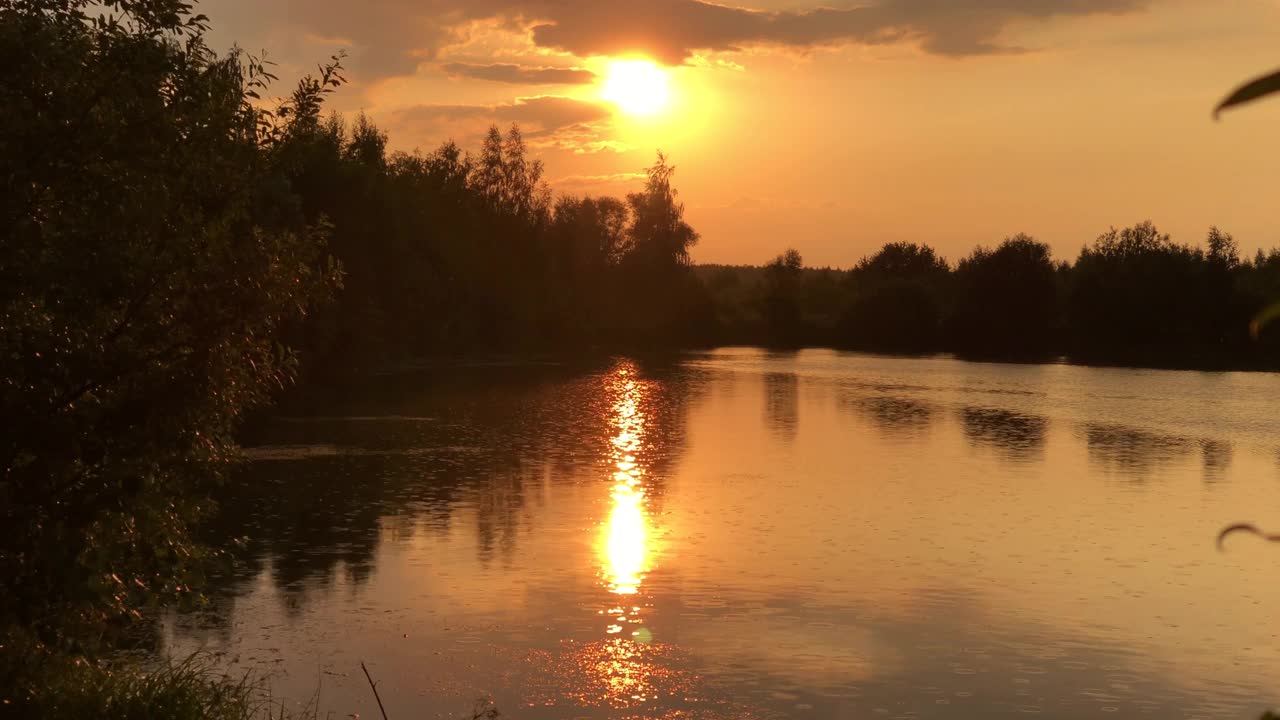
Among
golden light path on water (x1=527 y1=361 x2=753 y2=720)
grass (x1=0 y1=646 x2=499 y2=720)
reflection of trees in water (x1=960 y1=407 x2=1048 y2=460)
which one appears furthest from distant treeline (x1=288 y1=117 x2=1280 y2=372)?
grass (x1=0 y1=646 x2=499 y2=720)

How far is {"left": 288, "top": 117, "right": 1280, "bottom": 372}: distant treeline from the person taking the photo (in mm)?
98000

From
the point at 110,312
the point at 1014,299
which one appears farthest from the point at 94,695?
the point at 1014,299

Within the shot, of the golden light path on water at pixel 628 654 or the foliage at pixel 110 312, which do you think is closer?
the foliage at pixel 110 312

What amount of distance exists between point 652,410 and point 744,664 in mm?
43190

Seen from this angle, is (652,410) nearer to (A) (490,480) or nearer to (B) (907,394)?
(B) (907,394)

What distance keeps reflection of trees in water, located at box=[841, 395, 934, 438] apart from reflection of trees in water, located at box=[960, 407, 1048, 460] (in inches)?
76.9

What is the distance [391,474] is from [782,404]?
3244cm

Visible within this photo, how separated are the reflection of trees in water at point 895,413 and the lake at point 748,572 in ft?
2.86

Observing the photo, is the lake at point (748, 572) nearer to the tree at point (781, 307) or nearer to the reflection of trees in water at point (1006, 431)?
the reflection of trees in water at point (1006, 431)

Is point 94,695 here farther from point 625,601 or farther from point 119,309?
point 625,601

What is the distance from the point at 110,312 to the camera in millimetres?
12758

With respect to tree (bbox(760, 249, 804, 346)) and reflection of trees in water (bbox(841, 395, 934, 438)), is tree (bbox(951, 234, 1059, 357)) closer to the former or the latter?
tree (bbox(760, 249, 804, 346))

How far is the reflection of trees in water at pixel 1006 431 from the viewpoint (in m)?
48.1

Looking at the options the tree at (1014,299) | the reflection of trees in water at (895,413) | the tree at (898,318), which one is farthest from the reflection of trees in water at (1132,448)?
the tree at (898,318)
